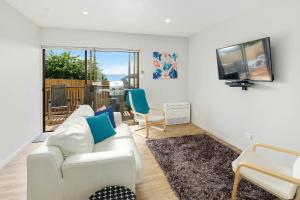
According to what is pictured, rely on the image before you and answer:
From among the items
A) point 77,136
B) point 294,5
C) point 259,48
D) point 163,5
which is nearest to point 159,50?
point 163,5

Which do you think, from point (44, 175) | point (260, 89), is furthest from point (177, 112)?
point (44, 175)

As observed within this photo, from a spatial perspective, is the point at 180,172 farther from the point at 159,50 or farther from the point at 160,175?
the point at 159,50

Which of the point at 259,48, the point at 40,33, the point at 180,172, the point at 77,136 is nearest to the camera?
the point at 77,136

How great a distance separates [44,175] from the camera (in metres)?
1.44

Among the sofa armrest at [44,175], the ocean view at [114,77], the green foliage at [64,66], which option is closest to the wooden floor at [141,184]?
the sofa armrest at [44,175]

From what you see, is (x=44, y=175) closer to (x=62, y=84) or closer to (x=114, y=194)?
(x=114, y=194)

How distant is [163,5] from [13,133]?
10.4 ft

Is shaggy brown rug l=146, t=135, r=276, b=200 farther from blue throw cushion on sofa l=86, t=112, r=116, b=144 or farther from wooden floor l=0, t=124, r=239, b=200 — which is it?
blue throw cushion on sofa l=86, t=112, r=116, b=144

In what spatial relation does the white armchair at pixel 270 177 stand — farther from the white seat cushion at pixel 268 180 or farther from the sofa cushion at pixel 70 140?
the sofa cushion at pixel 70 140

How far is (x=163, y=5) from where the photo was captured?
110 inches

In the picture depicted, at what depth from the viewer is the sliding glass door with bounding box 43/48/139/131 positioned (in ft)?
14.7

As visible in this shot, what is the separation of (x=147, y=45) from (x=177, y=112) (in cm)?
193

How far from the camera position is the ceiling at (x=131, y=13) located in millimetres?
2723

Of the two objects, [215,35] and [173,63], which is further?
[173,63]
